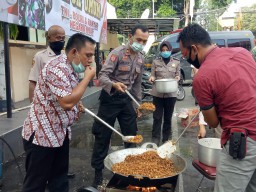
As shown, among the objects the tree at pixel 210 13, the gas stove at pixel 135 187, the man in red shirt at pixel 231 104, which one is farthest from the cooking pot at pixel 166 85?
the tree at pixel 210 13

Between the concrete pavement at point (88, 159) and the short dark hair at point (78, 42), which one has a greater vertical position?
the short dark hair at point (78, 42)

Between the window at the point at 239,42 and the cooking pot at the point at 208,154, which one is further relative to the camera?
the window at the point at 239,42

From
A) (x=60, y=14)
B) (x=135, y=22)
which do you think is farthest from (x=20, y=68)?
(x=135, y=22)

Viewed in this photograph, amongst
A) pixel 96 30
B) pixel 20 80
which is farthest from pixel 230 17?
pixel 20 80

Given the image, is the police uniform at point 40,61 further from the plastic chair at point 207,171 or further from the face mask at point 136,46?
the plastic chair at point 207,171

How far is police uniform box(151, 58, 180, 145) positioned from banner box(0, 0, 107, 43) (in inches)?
97.6

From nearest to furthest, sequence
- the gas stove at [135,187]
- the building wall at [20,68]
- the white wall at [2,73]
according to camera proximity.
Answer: the gas stove at [135,187], the white wall at [2,73], the building wall at [20,68]

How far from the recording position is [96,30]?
33.5 ft

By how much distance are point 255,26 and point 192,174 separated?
41.9 m

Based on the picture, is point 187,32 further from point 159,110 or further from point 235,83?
point 159,110

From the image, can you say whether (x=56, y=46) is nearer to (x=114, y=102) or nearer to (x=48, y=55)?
(x=48, y=55)

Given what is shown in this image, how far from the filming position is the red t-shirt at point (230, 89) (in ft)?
7.11

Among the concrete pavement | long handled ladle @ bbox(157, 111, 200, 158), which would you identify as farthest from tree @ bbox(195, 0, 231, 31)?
long handled ladle @ bbox(157, 111, 200, 158)

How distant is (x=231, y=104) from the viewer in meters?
2.20
